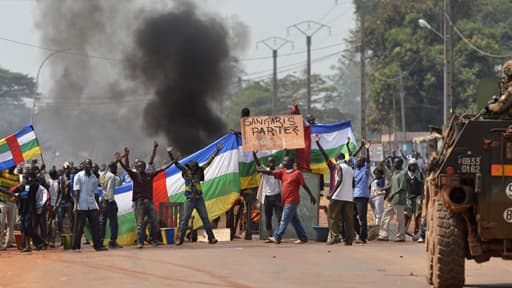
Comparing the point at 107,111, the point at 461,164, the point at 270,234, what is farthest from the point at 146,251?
the point at 107,111

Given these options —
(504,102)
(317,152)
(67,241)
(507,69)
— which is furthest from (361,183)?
(504,102)


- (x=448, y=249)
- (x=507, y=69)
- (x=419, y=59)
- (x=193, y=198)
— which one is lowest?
(x=448, y=249)

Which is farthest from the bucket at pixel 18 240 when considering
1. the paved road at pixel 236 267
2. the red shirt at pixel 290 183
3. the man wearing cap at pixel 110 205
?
the red shirt at pixel 290 183

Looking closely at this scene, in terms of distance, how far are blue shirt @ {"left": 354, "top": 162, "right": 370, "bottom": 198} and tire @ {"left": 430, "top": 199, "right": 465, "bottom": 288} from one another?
8.58 m

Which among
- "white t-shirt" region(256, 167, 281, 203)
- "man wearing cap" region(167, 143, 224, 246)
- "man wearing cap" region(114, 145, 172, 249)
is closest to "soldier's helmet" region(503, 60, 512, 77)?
"white t-shirt" region(256, 167, 281, 203)

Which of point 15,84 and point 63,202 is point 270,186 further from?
point 15,84

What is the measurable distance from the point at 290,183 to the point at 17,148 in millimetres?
5235

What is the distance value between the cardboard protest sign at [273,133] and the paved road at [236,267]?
240 cm

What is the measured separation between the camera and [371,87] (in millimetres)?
71688

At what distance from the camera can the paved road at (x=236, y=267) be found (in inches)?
522

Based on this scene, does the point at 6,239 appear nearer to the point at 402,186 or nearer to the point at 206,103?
the point at 402,186

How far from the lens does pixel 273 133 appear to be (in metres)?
21.3

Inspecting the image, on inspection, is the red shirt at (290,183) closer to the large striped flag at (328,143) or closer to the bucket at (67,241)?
the large striped flag at (328,143)

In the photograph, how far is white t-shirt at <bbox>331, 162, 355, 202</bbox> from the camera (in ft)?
64.3
